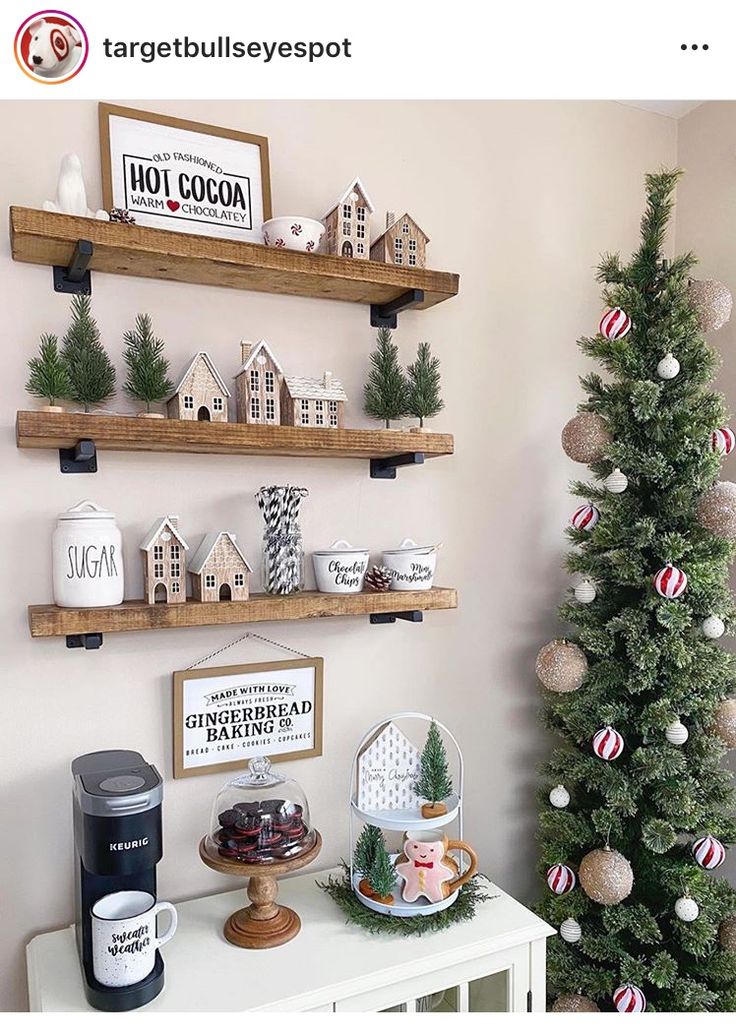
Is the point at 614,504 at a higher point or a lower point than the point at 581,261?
lower

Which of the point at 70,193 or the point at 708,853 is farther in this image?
the point at 708,853

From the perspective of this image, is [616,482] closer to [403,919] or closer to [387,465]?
[387,465]

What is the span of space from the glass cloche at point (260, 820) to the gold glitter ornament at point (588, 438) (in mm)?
884

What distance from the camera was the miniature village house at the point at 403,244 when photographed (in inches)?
64.3

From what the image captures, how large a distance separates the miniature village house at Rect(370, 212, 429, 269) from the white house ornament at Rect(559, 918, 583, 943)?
4.49ft

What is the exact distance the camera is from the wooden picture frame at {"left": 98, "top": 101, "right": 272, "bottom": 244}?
1.50 m

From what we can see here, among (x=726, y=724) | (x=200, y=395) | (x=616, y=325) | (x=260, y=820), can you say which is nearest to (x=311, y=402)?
(x=200, y=395)

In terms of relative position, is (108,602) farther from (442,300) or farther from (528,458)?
(528,458)

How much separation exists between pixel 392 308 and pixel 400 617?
0.65 meters

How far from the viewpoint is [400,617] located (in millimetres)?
1695

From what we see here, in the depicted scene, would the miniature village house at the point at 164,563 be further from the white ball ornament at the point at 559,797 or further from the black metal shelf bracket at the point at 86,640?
the white ball ornament at the point at 559,797

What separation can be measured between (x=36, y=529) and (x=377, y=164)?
1033 mm

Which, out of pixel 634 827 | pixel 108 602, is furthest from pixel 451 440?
pixel 634 827
